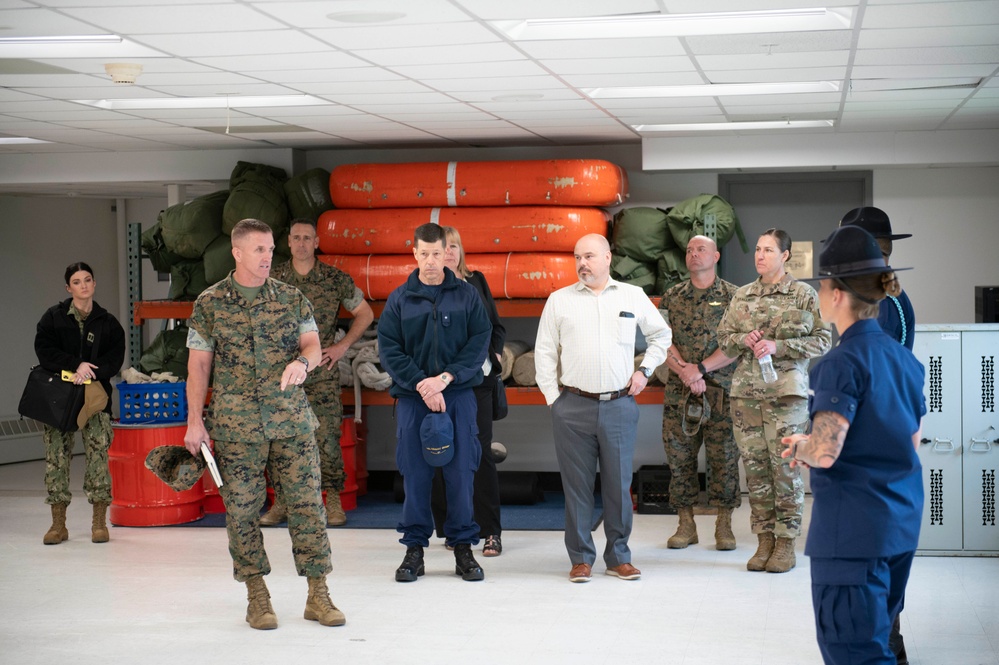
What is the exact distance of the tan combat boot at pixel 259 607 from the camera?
16.7 feet

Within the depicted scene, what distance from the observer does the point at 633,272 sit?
27.4 ft

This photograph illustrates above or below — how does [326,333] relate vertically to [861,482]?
above

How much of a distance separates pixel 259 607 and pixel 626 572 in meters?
2.00

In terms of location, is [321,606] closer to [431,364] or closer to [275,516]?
[431,364]

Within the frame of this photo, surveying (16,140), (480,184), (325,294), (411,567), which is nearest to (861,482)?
(411,567)


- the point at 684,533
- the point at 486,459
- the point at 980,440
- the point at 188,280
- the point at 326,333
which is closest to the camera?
the point at 980,440

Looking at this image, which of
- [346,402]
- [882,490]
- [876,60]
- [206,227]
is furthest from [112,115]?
[882,490]

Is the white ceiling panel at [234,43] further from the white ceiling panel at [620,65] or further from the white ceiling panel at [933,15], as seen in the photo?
the white ceiling panel at [933,15]

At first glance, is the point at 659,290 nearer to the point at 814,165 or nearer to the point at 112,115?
the point at 814,165

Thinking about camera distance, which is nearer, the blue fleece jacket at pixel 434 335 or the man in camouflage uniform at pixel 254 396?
the man in camouflage uniform at pixel 254 396

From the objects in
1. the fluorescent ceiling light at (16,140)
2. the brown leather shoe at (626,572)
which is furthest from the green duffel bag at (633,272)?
the fluorescent ceiling light at (16,140)

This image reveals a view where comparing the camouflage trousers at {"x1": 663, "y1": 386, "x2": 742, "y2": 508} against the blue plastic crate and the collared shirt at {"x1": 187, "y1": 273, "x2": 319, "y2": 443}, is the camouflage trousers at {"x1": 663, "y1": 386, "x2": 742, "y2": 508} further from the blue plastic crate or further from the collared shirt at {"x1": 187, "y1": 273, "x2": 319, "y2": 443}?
the blue plastic crate

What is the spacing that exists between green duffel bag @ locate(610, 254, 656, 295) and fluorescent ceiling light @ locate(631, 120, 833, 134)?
3.28 ft

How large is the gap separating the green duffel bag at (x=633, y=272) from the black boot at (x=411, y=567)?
10.3ft
